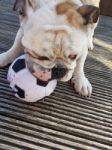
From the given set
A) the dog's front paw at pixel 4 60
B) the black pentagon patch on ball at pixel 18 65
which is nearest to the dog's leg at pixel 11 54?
the dog's front paw at pixel 4 60

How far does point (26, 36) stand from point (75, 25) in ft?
0.87

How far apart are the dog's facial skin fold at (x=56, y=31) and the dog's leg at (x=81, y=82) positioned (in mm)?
276

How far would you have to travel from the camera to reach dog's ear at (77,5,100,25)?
78.7 inches

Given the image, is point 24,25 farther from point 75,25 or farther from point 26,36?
point 75,25

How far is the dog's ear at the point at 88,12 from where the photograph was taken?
2.00 metres

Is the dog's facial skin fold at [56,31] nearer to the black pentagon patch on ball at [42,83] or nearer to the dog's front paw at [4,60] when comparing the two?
the black pentagon patch on ball at [42,83]

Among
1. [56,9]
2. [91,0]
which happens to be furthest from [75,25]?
[91,0]

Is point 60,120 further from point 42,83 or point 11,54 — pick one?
point 11,54

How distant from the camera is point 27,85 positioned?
6.65 feet

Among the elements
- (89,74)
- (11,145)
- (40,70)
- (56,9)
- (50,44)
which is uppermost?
(56,9)

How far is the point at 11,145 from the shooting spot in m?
1.71

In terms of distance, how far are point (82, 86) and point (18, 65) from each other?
1.51 feet

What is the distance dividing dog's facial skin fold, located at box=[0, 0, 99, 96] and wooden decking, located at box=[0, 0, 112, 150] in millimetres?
203

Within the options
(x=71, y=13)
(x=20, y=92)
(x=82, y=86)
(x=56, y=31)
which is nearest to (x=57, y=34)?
(x=56, y=31)
